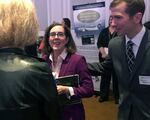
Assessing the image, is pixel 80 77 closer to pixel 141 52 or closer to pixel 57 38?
pixel 57 38

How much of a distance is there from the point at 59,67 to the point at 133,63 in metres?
0.64

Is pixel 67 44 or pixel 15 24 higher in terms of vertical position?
pixel 15 24

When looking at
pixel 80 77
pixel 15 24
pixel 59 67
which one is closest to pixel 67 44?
pixel 59 67

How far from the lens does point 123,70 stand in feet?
7.20

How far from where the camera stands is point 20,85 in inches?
55.3

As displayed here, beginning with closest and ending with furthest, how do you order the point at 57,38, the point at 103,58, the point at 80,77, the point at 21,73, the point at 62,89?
the point at 21,73
the point at 62,89
the point at 80,77
the point at 57,38
the point at 103,58

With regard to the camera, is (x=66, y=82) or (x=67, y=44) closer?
(x=66, y=82)

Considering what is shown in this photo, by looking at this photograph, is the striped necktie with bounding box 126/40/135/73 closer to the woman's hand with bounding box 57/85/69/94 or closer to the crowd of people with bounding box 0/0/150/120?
the crowd of people with bounding box 0/0/150/120

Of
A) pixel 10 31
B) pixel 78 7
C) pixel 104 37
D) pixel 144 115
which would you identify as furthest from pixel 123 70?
pixel 78 7

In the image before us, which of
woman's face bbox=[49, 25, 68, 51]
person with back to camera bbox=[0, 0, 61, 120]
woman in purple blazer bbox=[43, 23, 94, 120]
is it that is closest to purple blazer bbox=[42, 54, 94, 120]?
woman in purple blazer bbox=[43, 23, 94, 120]

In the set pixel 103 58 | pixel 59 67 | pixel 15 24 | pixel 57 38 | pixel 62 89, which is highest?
pixel 15 24

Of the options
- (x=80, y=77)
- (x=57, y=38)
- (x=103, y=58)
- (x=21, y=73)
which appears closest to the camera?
(x=21, y=73)

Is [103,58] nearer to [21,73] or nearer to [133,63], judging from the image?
[133,63]

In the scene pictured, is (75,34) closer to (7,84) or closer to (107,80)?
(107,80)
